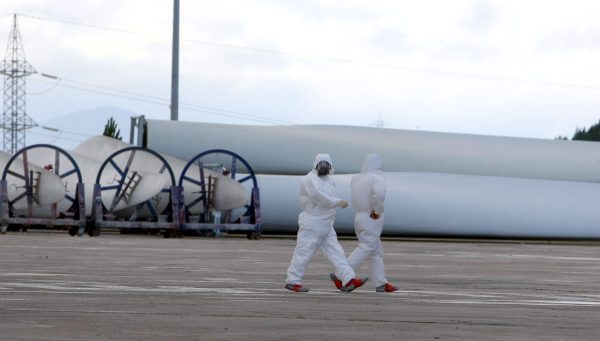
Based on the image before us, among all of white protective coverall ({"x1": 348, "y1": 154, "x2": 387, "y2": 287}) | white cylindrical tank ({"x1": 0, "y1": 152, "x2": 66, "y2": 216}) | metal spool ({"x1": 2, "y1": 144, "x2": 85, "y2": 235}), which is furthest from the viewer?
white cylindrical tank ({"x1": 0, "y1": 152, "x2": 66, "y2": 216})

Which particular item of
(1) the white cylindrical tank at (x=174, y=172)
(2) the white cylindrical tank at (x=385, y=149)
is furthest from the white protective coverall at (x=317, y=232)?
(2) the white cylindrical tank at (x=385, y=149)

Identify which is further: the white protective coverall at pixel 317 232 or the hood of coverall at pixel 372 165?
the hood of coverall at pixel 372 165

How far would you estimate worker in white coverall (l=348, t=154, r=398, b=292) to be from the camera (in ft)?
59.1

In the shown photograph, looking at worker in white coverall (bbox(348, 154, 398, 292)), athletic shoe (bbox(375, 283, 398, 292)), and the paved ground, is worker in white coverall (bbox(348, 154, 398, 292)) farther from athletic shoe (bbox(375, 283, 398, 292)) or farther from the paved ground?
the paved ground

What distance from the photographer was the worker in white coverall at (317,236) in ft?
56.9

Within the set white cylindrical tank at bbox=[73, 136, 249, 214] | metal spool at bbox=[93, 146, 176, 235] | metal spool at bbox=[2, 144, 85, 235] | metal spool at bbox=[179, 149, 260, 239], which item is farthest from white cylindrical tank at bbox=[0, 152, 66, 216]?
metal spool at bbox=[179, 149, 260, 239]

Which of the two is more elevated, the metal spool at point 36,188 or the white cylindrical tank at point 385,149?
the white cylindrical tank at point 385,149

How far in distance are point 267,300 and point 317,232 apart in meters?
2.43

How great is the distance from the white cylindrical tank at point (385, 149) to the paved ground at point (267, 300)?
16.6 meters

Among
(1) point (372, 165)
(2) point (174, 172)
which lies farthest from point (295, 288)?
(2) point (174, 172)

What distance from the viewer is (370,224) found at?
715 inches

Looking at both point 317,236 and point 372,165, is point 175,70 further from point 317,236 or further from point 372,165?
point 317,236

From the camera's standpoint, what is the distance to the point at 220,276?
67.7 feet

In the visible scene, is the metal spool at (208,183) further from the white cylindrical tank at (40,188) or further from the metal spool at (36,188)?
the white cylindrical tank at (40,188)
